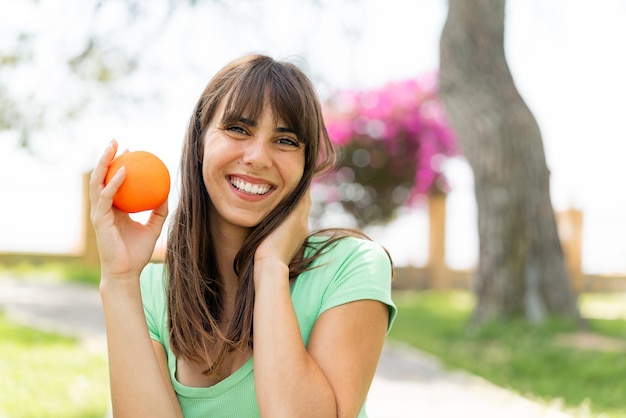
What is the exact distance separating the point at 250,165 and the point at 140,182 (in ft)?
1.15

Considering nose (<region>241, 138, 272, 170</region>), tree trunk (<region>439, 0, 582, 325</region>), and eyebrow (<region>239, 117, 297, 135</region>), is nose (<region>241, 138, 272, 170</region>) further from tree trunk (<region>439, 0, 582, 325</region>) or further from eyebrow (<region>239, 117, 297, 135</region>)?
tree trunk (<region>439, 0, 582, 325</region>)

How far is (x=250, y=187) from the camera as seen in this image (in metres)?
2.61

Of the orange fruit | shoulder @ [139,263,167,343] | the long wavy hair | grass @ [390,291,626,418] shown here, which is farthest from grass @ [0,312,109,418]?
grass @ [390,291,626,418]

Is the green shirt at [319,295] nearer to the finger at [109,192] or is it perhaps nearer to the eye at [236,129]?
the eye at [236,129]

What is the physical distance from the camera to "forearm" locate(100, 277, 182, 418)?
2.53m

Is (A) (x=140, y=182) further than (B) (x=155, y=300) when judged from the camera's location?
No

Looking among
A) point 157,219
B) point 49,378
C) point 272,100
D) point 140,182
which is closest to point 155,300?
point 157,219

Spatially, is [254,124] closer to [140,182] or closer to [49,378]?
[140,182]

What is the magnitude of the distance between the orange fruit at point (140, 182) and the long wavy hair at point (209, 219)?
12cm

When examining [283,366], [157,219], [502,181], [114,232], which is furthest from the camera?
[502,181]

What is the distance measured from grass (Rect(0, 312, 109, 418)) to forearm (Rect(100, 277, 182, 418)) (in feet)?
7.84

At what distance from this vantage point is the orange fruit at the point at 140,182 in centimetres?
263

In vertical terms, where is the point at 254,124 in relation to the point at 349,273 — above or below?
above

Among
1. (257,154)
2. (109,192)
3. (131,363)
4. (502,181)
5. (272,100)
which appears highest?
(272,100)
